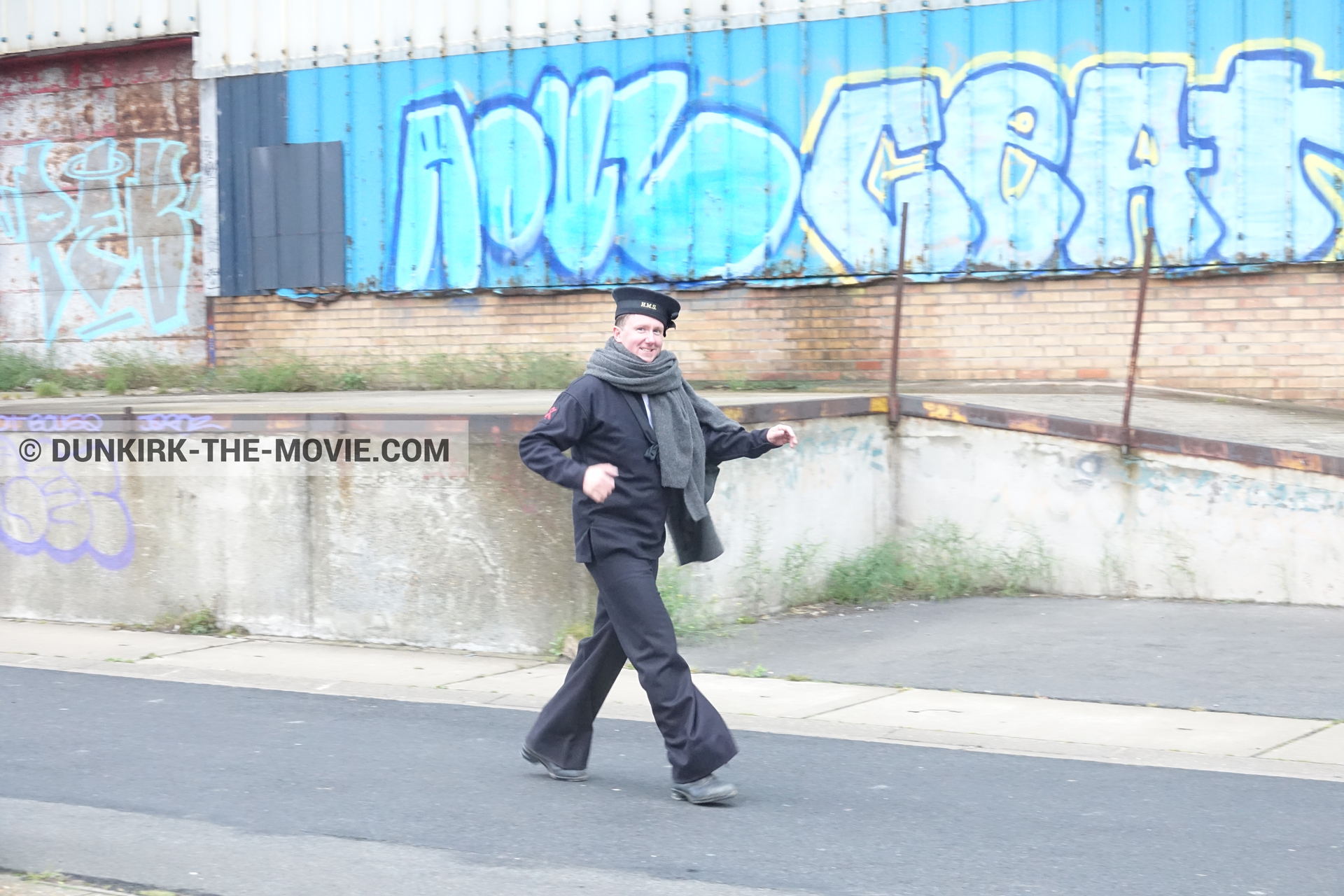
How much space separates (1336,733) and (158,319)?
13261 millimetres

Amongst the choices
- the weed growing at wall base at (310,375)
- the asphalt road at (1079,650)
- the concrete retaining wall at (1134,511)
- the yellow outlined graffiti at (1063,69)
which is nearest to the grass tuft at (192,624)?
the asphalt road at (1079,650)

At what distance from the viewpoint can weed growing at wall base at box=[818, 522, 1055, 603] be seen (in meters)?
9.82

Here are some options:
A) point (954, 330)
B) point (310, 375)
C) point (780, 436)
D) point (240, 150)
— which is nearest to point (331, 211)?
point (240, 150)

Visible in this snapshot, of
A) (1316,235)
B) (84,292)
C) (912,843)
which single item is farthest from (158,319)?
(912,843)

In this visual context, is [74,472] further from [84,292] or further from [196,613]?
[84,292]

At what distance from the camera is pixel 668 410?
5699mm

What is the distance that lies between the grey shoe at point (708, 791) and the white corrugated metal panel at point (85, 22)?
42.1 feet

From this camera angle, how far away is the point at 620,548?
5.60m

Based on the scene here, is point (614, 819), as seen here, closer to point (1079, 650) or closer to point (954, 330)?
point (1079, 650)

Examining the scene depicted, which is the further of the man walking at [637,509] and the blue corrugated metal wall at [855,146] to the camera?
the blue corrugated metal wall at [855,146]

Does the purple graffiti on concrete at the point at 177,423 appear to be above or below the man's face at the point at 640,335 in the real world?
below

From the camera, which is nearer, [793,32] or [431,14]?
[793,32]

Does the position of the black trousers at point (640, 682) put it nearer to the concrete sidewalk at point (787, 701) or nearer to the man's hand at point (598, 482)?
the man's hand at point (598, 482)

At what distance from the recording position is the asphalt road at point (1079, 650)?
23.4 ft
